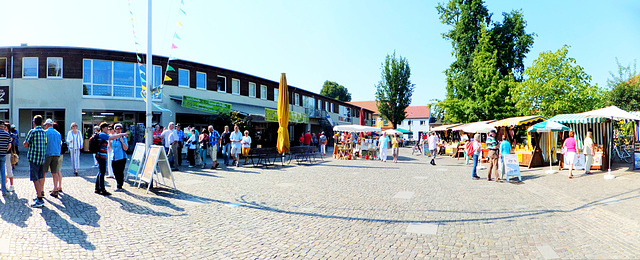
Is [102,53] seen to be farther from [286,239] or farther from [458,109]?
[458,109]

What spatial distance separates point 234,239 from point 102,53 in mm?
19518

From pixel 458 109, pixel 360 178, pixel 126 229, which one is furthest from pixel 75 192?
pixel 458 109

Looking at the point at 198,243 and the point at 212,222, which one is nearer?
the point at 198,243

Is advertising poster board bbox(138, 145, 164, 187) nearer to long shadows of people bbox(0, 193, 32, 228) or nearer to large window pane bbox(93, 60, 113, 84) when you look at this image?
long shadows of people bbox(0, 193, 32, 228)

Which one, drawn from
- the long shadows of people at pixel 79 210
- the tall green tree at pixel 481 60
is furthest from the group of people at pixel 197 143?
the tall green tree at pixel 481 60

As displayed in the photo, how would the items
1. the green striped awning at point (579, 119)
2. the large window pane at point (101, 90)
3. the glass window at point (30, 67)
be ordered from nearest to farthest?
the green striped awning at point (579, 119) < the glass window at point (30, 67) < the large window pane at point (101, 90)

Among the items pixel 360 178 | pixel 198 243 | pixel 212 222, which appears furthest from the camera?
pixel 360 178

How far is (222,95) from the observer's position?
985 inches

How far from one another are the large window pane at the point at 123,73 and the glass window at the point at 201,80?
4.09 metres

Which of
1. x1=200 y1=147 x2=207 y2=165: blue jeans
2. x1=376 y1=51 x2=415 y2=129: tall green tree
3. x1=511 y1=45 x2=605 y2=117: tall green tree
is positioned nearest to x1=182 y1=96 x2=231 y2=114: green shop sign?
x1=200 y1=147 x2=207 y2=165: blue jeans

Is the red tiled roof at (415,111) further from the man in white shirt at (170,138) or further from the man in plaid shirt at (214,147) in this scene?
the man in white shirt at (170,138)

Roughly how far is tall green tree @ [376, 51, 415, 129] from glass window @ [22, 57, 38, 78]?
37717 millimetres

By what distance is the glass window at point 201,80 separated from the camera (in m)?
23.5

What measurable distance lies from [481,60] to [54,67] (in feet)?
94.0
